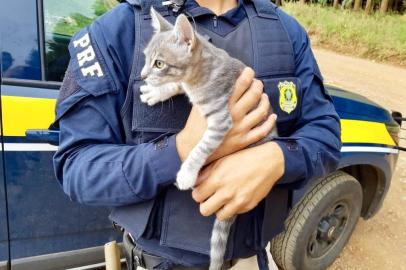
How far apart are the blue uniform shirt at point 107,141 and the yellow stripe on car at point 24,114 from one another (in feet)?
2.17

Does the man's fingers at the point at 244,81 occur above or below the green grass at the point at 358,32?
above

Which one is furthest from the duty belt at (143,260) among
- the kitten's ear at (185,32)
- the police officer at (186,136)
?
the kitten's ear at (185,32)

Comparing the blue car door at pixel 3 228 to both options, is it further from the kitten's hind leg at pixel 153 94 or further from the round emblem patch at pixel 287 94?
the round emblem patch at pixel 287 94

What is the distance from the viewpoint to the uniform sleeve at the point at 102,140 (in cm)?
145

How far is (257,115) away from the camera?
151cm

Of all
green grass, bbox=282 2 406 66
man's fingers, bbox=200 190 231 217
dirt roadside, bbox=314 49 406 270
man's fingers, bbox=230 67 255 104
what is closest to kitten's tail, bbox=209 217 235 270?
man's fingers, bbox=200 190 231 217

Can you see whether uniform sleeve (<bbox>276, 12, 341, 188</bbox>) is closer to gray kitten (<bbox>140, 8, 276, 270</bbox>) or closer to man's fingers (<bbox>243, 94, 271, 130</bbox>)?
man's fingers (<bbox>243, 94, 271, 130</bbox>)

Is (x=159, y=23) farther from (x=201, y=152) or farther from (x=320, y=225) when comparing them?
(x=320, y=225)

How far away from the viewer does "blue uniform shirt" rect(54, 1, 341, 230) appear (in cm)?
145

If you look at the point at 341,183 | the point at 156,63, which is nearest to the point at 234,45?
the point at 156,63

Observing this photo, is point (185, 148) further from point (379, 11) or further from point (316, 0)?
point (316, 0)

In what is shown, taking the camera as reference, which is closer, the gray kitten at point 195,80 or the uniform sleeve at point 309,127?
the gray kitten at point 195,80

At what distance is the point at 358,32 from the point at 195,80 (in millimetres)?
11933

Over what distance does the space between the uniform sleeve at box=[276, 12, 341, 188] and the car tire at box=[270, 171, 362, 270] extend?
139 cm
